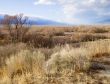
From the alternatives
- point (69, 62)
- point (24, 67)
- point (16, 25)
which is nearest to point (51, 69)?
point (69, 62)

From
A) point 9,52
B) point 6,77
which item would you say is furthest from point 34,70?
point 9,52

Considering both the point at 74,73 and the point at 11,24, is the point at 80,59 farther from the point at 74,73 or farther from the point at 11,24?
the point at 11,24

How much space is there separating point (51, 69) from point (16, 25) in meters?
19.9

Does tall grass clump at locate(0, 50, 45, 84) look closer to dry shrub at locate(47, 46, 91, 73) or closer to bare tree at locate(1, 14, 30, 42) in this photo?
dry shrub at locate(47, 46, 91, 73)

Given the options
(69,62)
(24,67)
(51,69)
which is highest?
(69,62)

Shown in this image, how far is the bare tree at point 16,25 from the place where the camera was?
29328mm

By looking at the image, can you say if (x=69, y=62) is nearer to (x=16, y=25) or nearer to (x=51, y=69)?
(x=51, y=69)

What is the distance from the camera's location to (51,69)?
1094cm

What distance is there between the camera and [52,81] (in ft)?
32.3

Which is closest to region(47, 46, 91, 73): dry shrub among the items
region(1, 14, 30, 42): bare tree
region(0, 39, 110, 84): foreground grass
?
region(0, 39, 110, 84): foreground grass

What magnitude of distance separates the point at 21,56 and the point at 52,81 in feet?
10.8

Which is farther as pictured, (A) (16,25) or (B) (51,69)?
(A) (16,25)

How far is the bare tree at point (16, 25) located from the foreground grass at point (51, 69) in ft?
52.3

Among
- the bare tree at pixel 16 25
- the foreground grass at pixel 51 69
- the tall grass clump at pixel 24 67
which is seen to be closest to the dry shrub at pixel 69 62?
the foreground grass at pixel 51 69
